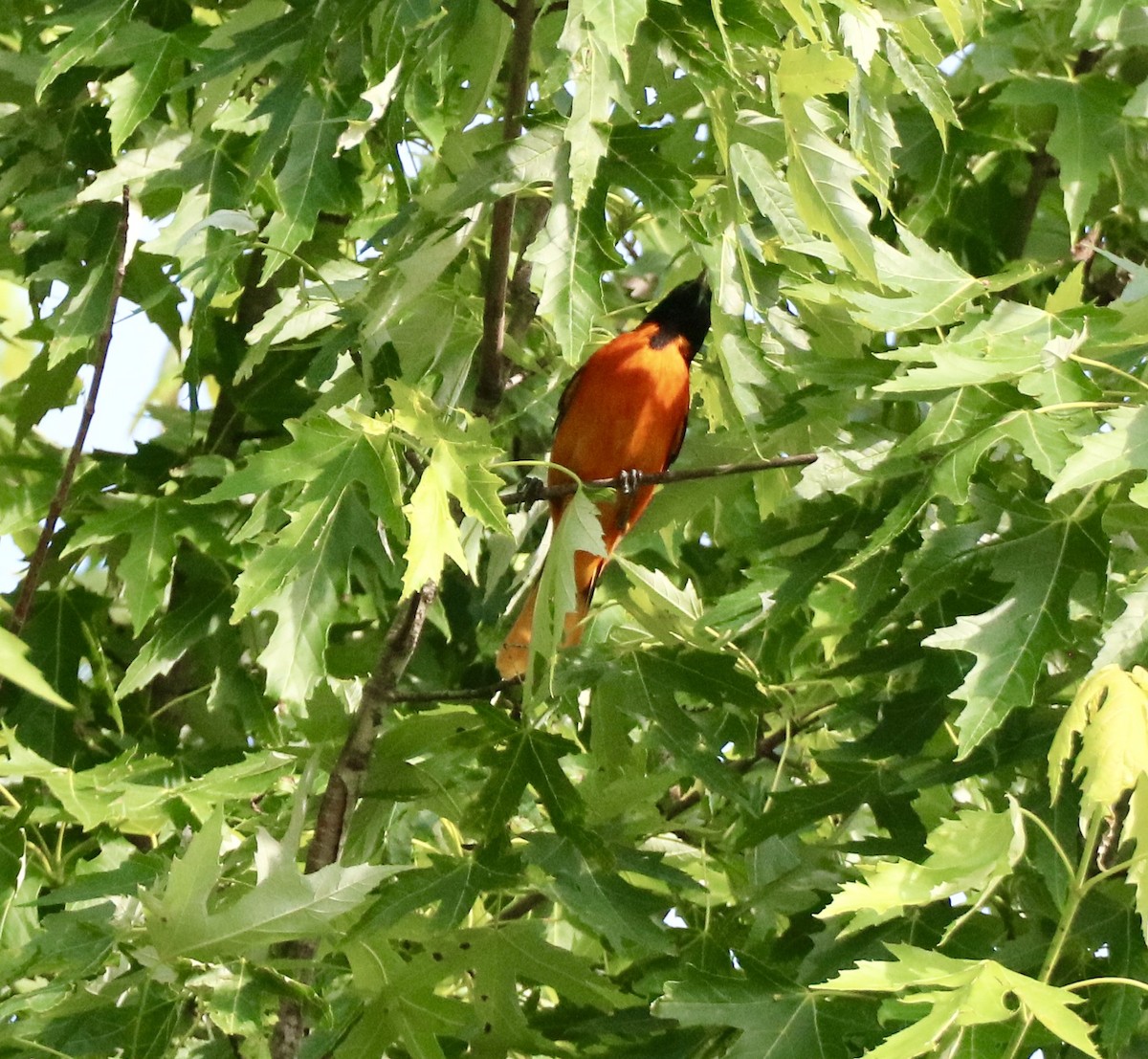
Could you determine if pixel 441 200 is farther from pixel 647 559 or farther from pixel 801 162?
pixel 647 559

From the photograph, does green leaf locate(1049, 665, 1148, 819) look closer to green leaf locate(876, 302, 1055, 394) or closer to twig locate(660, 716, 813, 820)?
green leaf locate(876, 302, 1055, 394)

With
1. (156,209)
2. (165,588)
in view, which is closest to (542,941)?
(165,588)

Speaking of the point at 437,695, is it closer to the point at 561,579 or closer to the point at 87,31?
the point at 561,579

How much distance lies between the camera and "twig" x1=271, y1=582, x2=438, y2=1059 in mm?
2004

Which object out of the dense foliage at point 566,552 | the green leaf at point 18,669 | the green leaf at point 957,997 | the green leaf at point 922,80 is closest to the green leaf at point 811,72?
the dense foliage at point 566,552

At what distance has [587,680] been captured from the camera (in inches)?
90.4

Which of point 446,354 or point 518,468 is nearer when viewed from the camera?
point 446,354

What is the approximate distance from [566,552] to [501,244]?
482 millimetres

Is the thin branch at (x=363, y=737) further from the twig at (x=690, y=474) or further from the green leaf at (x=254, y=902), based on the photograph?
A: the green leaf at (x=254, y=902)

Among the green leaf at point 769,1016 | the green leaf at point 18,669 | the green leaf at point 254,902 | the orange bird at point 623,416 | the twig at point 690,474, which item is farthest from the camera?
the orange bird at point 623,416

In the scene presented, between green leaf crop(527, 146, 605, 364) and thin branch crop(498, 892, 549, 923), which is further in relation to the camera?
thin branch crop(498, 892, 549, 923)

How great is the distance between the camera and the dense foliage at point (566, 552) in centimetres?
173

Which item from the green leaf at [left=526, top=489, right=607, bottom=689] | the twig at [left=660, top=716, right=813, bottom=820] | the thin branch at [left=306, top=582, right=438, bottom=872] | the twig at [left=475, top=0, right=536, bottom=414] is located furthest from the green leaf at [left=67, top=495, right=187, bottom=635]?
the twig at [left=660, top=716, right=813, bottom=820]

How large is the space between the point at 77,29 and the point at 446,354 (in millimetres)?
759
